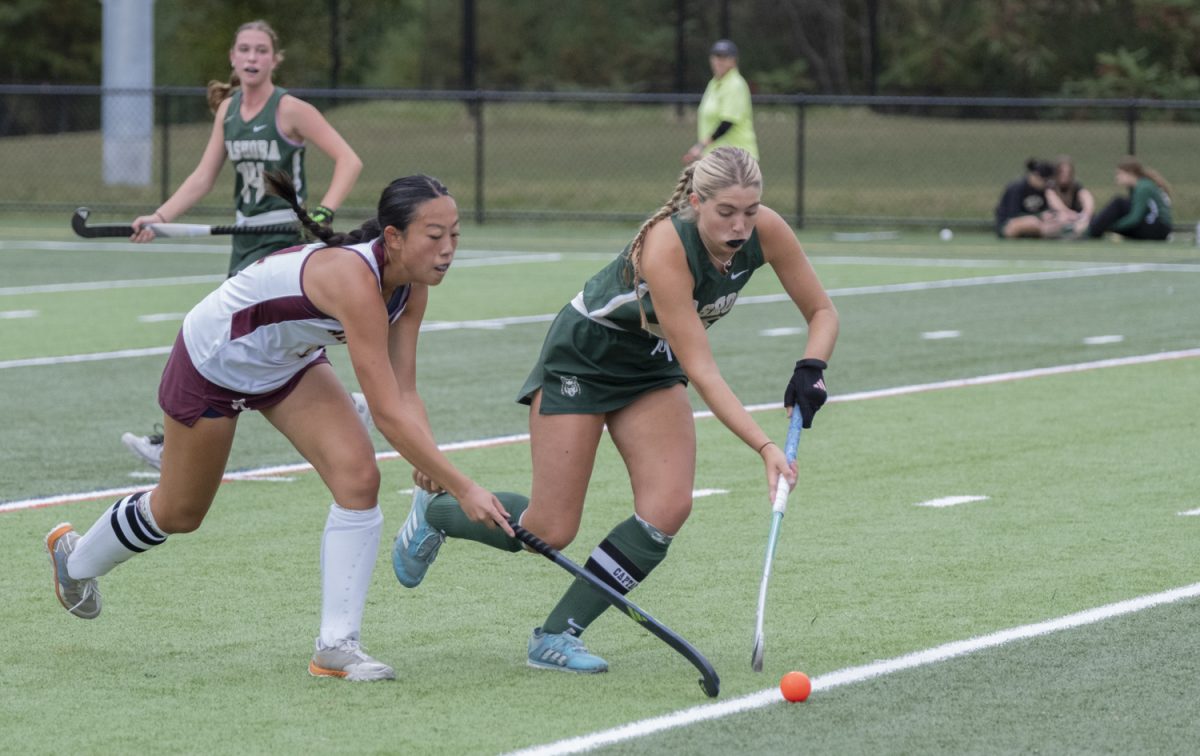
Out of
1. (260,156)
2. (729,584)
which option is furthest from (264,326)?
(260,156)

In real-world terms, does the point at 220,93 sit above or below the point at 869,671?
above

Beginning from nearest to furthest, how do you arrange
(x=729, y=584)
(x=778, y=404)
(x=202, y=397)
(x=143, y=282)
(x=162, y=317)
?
(x=202, y=397) → (x=729, y=584) → (x=778, y=404) → (x=162, y=317) → (x=143, y=282)

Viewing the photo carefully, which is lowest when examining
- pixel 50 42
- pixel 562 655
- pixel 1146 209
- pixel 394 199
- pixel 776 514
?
pixel 562 655

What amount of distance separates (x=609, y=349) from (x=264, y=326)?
1.01 meters

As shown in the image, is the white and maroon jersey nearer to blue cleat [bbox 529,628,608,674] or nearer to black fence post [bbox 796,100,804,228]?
blue cleat [bbox 529,628,608,674]

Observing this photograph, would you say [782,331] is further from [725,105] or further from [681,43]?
[681,43]

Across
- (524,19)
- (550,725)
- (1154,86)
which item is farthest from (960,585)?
(524,19)

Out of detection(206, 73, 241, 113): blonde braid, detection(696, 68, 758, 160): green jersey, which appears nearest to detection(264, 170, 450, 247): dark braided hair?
detection(206, 73, 241, 113): blonde braid

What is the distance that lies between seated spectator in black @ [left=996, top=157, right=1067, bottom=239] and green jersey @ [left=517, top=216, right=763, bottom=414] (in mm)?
18761

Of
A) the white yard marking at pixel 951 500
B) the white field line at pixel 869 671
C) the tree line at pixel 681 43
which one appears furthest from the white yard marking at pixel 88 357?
the tree line at pixel 681 43

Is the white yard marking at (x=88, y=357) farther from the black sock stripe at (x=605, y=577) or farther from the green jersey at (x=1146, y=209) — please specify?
the green jersey at (x=1146, y=209)

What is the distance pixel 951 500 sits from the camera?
877cm

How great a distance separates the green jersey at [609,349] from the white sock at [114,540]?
4.02ft

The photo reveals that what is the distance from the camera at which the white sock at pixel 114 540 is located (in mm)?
6199
